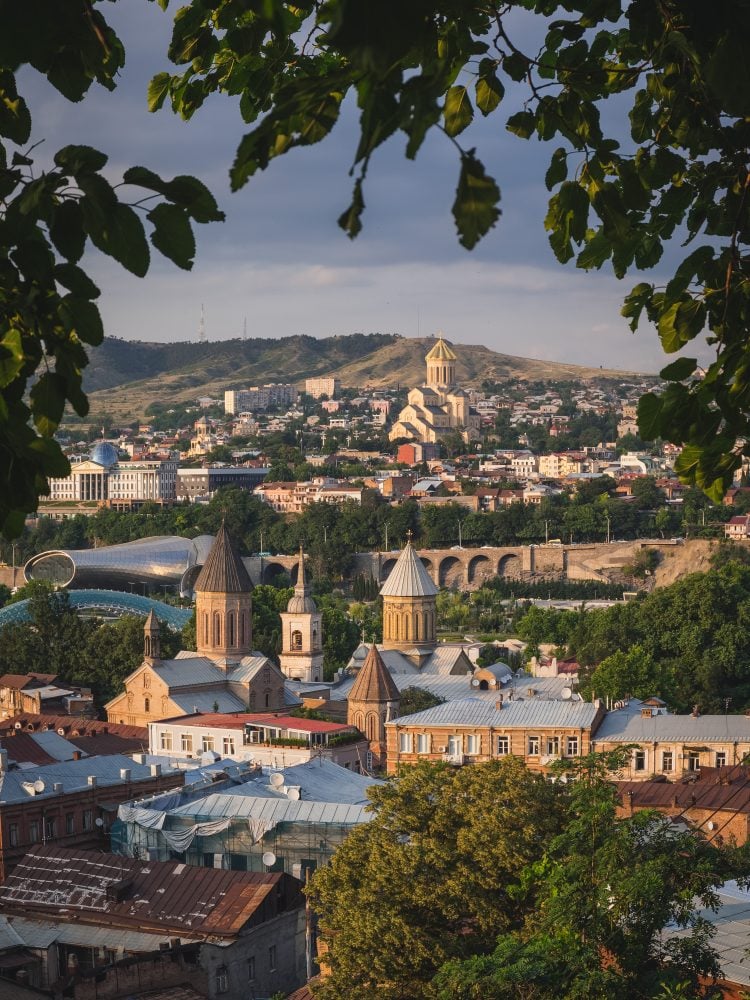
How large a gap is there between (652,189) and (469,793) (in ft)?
42.6

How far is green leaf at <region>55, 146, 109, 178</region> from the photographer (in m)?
2.55

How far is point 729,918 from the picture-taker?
13.7 meters

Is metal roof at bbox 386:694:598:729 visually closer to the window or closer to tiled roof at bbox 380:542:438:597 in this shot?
tiled roof at bbox 380:542:438:597

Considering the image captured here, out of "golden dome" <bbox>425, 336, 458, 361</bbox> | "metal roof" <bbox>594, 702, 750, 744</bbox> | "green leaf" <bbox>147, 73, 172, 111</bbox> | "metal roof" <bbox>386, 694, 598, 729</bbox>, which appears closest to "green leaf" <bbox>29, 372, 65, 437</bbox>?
"green leaf" <bbox>147, 73, 172, 111</bbox>

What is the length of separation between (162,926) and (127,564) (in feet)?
170

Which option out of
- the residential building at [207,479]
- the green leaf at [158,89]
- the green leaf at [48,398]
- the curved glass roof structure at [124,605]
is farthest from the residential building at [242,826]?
the residential building at [207,479]

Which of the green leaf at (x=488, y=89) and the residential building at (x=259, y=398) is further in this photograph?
the residential building at (x=259, y=398)

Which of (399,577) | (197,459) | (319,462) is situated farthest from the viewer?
(197,459)

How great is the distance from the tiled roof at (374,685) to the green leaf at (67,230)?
32997mm

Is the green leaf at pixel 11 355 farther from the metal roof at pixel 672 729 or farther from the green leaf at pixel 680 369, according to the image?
the metal roof at pixel 672 729

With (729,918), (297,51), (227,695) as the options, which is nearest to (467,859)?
(729,918)

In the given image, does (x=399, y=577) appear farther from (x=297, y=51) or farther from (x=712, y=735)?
(x=297, y=51)

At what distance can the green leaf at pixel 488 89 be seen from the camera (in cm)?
340

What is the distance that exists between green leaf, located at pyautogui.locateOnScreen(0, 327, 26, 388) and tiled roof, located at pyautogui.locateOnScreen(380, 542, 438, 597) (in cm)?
3885
